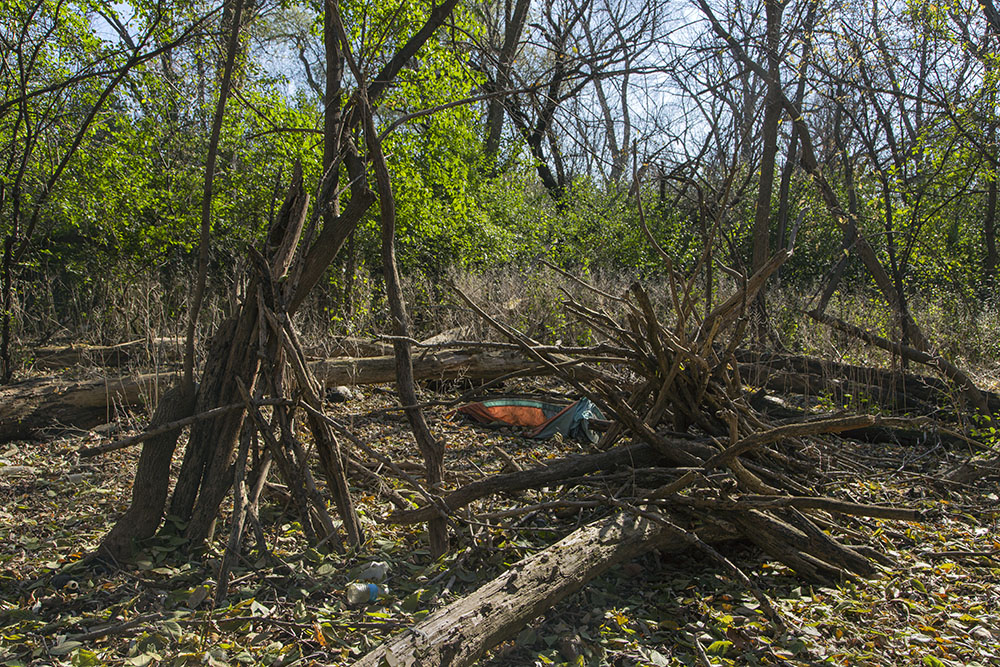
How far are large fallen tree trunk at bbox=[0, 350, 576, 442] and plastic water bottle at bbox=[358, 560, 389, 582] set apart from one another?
7.21 feet

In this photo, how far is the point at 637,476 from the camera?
3568 mm

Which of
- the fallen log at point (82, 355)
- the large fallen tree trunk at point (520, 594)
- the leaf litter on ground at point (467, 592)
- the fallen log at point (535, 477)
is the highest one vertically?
the fallen log at point (82, 355)

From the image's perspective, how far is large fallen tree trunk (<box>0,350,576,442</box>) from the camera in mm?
5246

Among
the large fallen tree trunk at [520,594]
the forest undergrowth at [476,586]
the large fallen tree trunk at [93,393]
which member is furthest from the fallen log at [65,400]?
the large fallen tree trunk at [520,594]

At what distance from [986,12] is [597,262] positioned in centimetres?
717

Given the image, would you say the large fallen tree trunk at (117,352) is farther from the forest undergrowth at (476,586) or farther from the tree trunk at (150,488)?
the tree trunk at (150,488)

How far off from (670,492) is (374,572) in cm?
139

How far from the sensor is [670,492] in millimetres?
Answer: 3133

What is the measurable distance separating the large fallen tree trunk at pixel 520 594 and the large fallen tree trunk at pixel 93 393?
6.99 ft

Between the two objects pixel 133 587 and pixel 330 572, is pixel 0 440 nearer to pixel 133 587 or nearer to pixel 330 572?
pixel 133 587

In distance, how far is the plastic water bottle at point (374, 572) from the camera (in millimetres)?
3039

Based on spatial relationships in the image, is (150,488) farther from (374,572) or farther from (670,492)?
(670,492)

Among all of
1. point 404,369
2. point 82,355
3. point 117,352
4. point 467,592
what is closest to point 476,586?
point 467,592

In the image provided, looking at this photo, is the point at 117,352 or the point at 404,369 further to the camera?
the point at 117,352
